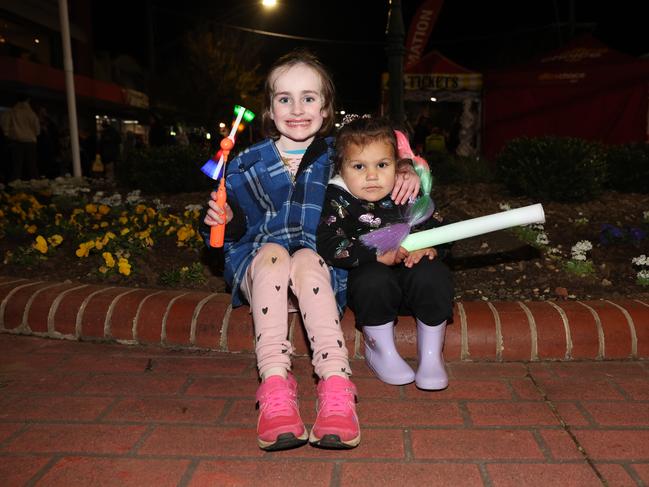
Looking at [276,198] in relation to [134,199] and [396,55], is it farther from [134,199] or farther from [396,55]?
[134,199]

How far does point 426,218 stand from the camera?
236 cm

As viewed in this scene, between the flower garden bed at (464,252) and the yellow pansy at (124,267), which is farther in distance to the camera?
the yellow pansy at (124,267)

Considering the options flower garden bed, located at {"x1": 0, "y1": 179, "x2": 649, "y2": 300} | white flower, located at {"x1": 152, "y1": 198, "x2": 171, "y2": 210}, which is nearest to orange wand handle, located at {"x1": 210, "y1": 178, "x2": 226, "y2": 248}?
flower garden bed, located at {"x1": 0, "y1": 179, "x2": 649, "y2": 300}

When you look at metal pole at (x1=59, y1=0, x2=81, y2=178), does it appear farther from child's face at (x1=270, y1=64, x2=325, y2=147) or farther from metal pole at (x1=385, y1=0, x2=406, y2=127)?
child's face at (x1=270, y1=64, x2=325, y2=147)

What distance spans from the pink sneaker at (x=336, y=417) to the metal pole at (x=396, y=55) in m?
3.41

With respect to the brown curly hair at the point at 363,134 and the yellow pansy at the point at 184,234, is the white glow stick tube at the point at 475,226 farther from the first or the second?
the yellow pansy at the point at 184,234

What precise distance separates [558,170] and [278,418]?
3.54 meters

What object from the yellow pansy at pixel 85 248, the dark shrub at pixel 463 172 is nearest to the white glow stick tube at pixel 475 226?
the yellow pansy at pixel 85 248

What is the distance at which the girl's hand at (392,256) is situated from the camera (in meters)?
2.26

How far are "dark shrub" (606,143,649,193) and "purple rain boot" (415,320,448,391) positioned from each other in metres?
3.79

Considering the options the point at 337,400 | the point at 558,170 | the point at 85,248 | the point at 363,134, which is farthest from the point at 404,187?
the point at 558,170

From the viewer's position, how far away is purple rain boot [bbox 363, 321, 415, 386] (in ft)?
7.64

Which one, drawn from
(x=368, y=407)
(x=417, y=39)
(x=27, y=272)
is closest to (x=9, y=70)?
(x=417, y=39)

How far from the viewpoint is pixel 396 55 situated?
5.04m
